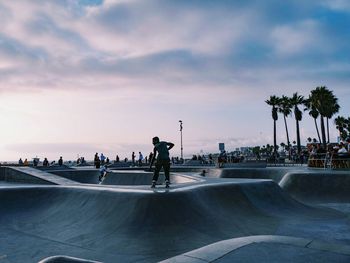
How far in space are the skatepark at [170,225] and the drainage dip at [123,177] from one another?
4.25 meters

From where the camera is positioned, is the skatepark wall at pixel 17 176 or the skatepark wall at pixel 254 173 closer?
the skatepark wall at pixel 17 176

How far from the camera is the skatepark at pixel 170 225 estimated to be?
493 cm

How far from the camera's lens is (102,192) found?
10.3 metres

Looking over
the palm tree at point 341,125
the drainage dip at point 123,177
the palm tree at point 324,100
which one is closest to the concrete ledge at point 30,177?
the drainage dip at point 123,177

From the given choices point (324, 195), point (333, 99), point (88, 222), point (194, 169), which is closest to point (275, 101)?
point (333, 99)

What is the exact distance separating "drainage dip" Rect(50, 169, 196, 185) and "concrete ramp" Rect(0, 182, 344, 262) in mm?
4164

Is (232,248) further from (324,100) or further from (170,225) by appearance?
(324,100)

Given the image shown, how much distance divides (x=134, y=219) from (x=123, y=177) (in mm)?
11461

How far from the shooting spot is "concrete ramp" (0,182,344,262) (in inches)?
300

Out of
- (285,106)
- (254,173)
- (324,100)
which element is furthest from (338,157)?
(285,106)

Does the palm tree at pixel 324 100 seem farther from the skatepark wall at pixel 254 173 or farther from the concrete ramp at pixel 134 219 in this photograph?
the concrete ramp at pixel 134 219

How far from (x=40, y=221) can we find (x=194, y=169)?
18438 millimetres

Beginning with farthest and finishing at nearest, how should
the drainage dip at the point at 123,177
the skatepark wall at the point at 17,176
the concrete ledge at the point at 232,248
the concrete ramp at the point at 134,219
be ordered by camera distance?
the drainage dip at the point at 123,177 < the skatepark wall at the point at 17,176 < the concrete ramp at the point at 134,219 < the concrete ledge at the point at 232,248

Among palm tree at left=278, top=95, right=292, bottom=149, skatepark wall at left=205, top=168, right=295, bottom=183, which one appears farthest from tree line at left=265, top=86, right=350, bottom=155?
skatepark wall at left=205, top=168, right=295, bottom=183
